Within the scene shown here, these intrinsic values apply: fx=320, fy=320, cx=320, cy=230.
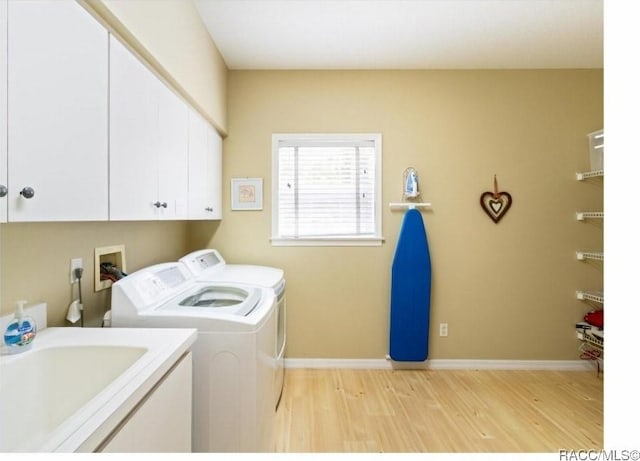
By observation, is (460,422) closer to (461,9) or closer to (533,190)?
(533,190)

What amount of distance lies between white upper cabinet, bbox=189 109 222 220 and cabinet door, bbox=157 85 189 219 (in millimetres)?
114

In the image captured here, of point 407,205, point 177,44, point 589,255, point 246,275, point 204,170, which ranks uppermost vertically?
point 177,44

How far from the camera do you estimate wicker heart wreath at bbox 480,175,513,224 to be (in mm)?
2863

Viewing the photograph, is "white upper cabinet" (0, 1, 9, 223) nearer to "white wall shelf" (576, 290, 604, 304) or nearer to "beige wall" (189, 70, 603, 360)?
"beige wall" (189, 70, 603, 360)

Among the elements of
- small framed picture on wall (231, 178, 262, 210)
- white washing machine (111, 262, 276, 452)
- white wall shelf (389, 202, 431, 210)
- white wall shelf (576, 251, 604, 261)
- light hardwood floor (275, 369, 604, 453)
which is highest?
small framed picture on wall (231, 178, 262, 210)

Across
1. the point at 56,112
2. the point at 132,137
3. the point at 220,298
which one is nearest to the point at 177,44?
the point at 132,137

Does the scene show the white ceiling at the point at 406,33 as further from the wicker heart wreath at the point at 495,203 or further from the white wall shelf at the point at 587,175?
the wicker heart wreath at the point at 495,203

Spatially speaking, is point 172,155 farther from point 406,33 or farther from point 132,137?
point 406,33

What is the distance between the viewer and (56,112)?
36.5 inches

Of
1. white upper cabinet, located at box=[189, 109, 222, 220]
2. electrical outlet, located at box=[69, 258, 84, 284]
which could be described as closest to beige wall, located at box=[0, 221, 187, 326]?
electrical outlet, located at box=[69, 258, 84, 284]

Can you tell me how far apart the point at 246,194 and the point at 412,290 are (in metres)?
1.69

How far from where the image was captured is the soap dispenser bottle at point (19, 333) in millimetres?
1006

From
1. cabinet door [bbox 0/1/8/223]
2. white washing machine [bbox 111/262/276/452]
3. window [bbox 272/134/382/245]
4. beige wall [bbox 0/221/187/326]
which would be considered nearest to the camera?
cabinet door [bbox 0/1/8/223]

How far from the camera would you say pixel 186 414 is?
1.19 meters
